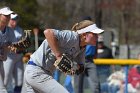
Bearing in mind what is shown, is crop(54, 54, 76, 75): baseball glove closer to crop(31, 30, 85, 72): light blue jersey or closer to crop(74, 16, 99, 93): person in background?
crop(31, 30, 85, 72): light blue jersey

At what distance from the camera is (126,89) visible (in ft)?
46.4

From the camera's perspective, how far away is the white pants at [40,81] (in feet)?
28.2

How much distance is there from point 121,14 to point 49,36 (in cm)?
3860

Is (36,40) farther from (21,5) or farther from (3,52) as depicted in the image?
(21,5)

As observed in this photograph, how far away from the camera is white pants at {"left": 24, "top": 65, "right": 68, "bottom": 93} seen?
8.61 metres

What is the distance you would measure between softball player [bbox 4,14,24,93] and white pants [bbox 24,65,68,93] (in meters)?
4.09

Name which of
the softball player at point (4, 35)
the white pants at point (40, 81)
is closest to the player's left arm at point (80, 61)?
the white pants at point (40, 81)

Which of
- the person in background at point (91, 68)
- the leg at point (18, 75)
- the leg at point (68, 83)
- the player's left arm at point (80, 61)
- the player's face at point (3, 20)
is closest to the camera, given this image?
the player's left arm at point (80, 61)

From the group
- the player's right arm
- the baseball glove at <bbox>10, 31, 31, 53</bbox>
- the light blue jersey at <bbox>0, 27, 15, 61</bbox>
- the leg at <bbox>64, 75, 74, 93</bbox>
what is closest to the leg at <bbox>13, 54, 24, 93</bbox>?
the leg at <bbox>64, 75, 74, 93</bbox>

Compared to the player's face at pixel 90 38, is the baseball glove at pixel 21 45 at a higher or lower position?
lower

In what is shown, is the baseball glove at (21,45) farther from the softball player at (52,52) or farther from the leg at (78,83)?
the leg at (78,83)

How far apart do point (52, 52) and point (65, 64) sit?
24 centimetres

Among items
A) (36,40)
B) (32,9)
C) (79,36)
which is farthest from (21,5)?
(79,36)

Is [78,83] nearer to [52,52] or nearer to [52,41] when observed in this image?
[52,52]
